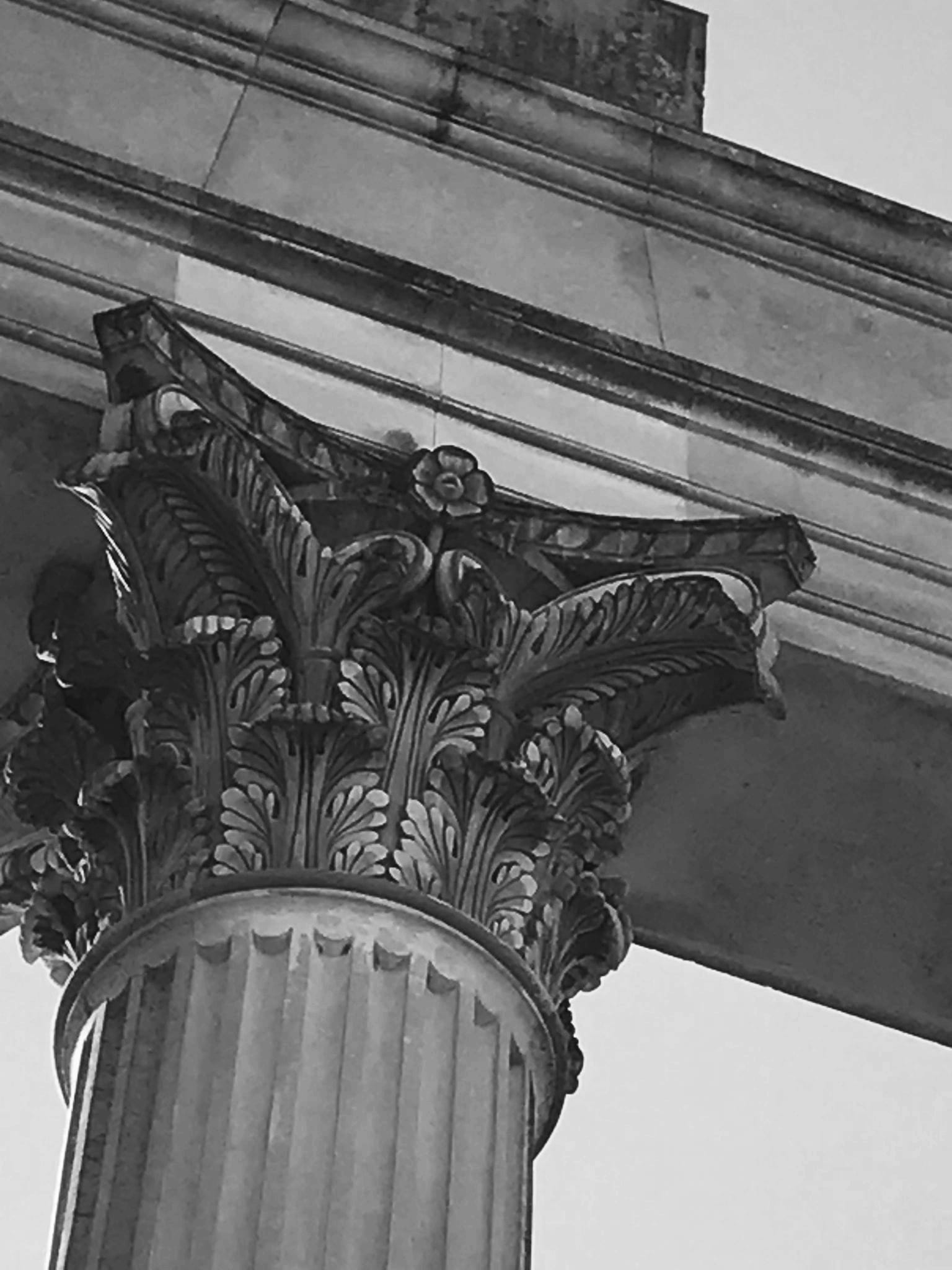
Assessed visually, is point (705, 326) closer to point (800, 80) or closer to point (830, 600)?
point (830, 600)

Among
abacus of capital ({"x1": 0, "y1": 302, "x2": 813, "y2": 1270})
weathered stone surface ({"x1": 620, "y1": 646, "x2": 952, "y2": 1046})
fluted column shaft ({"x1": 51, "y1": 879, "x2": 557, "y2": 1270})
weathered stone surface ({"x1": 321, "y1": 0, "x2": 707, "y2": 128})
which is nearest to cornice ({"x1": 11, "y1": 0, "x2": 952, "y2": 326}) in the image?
weathered stone surface ({"x1": 321, "y1": 0, "x2": 707, "y2": 128})

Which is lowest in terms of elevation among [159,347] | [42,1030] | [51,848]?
[51,848]

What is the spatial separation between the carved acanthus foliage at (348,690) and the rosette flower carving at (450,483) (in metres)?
0.01

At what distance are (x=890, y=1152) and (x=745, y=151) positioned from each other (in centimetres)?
1509

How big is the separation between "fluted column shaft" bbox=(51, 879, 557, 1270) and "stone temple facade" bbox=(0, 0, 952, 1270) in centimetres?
2

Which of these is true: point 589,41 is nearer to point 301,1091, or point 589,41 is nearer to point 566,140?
point 566,140

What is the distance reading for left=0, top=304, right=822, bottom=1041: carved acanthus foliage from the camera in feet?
45.4

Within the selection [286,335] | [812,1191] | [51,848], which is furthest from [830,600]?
[812,1191]

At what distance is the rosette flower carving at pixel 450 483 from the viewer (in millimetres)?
14812

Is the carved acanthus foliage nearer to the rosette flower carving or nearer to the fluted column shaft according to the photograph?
the rosette flower carving

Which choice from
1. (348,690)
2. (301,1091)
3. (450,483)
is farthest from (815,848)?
(301,1091)

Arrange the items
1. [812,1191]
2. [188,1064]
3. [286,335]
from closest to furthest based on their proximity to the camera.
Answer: [188,1064] → [286,335] → [812,1191]

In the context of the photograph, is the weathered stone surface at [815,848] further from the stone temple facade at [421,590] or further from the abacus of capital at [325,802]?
the abacus of capital at [325,802]

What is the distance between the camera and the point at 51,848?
14.9 m
